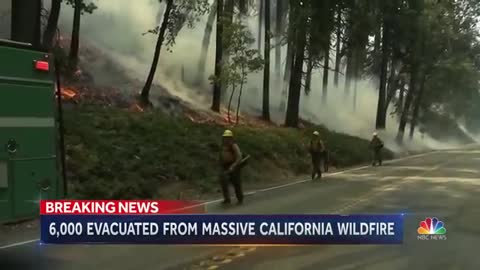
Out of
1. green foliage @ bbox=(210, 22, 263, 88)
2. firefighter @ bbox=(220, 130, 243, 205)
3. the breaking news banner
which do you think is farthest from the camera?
green foliage @ bbox=(210, 22, 263, 88)

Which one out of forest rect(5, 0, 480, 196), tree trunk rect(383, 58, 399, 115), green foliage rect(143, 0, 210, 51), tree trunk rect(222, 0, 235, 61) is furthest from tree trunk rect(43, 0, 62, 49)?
tree trunk rect(383, 58, 399, 115)

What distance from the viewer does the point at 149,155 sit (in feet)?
60.0

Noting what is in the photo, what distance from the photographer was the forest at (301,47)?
26844 mm

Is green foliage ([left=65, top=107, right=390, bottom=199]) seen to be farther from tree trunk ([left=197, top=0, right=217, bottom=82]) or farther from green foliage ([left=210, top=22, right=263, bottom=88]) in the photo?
tree trunk ([left=197, top=0, right=217, bottom=82])

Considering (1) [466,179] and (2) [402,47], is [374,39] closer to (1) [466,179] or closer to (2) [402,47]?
(2) [402,47]

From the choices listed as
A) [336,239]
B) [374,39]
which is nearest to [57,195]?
[336,239]

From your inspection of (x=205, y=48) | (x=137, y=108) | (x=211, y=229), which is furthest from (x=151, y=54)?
(x=211, y=229)

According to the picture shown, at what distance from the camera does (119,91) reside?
28.2 m

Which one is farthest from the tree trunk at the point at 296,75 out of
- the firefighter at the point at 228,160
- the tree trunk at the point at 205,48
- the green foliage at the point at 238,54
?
the firefighter at the point at 228,160

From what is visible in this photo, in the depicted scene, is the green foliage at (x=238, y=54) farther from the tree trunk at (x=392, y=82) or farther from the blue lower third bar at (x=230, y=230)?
the tree trunk at (x=392, y=82)

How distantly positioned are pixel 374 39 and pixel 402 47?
3660 mm

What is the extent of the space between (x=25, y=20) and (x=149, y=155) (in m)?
5.38

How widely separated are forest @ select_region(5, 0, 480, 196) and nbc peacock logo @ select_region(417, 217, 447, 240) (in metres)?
7.90

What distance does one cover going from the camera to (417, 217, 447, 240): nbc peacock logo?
10.3m
